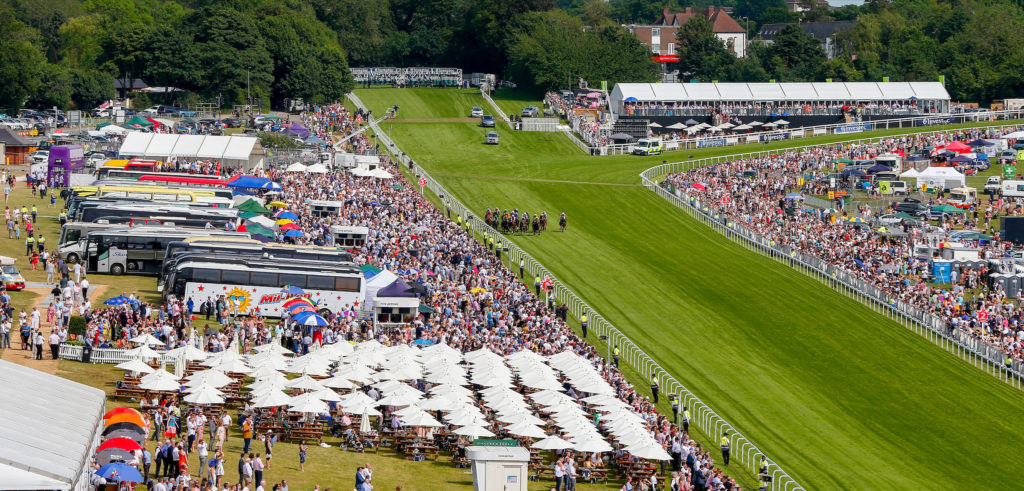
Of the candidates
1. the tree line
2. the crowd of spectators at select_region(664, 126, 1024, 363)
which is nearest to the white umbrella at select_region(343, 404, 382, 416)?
the crowd of spectators at select_region(664, 126, 1024, 363)

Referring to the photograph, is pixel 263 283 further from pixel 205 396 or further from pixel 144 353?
pixel 205 396

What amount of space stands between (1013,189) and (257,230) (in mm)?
50200

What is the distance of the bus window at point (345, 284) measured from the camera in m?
53.6

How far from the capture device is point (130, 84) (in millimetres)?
125125

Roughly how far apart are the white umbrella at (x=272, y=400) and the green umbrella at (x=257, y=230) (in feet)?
79.7

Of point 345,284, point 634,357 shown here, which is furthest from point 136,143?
point 634,357

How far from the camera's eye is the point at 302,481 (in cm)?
3503

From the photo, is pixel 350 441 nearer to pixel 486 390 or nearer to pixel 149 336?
pixel 486 390

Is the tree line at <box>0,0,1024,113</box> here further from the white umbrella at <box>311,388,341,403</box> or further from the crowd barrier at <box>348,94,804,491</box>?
the white umbrella at <box>311,388,341,403</box>

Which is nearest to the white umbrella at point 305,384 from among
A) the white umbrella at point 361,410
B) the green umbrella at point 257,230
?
the white umbrella at point 361,410

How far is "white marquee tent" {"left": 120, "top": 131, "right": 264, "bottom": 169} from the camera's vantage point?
81.1 m

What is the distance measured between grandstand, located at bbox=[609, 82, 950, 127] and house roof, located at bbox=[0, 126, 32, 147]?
47545 millimetres

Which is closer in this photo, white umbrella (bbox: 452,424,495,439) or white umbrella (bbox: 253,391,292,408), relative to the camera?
white umbrella (bbox: 253,391,292,408)

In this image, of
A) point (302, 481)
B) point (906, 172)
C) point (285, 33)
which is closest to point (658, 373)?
point (302, 481)
